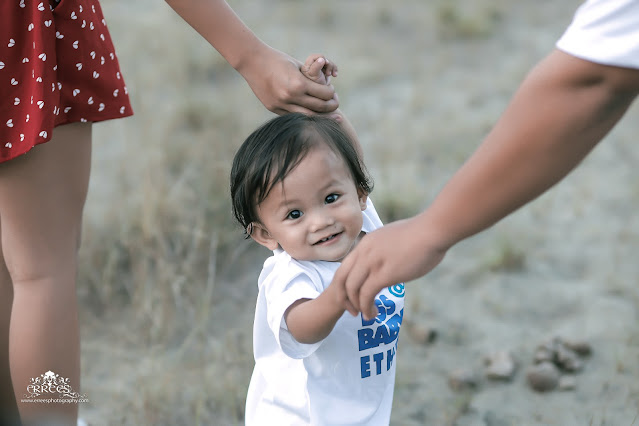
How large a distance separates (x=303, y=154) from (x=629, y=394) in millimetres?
1622

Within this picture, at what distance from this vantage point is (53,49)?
5.67 feet

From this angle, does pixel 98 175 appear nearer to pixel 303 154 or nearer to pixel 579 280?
pixel 579 280

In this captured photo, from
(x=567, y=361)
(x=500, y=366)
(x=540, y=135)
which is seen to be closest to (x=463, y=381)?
(x=500, y=366)

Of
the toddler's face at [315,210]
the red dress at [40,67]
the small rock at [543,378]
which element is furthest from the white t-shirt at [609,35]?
the small rock at [543,378]

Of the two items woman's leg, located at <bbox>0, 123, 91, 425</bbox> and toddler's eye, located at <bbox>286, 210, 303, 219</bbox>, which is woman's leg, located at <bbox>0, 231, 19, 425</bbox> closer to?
woman's leg, located at <bbox>0, 123, 91, 425</bbox>

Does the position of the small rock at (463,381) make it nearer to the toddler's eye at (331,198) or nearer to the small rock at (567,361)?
the small rock at (567,361)

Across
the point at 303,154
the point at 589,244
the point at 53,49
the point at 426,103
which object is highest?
A: the point at 426,103

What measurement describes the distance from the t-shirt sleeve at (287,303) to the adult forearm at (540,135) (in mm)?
444

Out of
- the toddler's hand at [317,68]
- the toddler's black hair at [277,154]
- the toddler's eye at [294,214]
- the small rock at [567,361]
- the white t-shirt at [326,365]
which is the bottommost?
the small rock at [567,361]

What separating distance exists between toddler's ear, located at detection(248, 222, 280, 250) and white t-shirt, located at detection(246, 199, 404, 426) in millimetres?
25

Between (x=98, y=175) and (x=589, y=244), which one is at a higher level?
(x=98, y=175)

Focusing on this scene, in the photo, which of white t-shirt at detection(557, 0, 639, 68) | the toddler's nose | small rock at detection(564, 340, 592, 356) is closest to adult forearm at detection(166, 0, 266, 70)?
the toddler's nose

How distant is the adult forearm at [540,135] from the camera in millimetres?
1134

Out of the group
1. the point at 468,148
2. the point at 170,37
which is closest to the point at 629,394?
the point at 468,148
